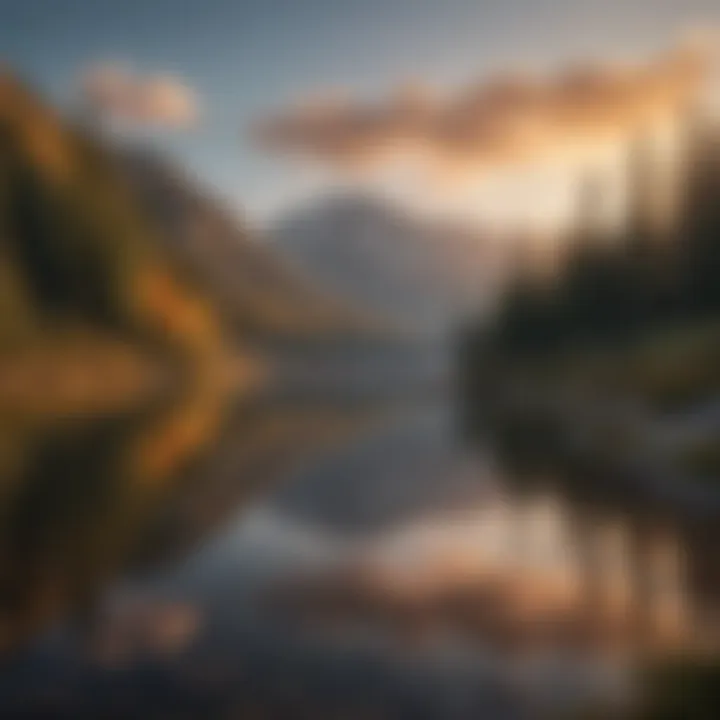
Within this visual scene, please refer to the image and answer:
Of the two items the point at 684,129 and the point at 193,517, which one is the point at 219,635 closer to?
the point at 193,517

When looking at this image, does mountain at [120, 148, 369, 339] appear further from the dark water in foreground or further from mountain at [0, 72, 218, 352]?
the dark water in foreground

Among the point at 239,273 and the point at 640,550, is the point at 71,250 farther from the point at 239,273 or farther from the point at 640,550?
the point at 640,550

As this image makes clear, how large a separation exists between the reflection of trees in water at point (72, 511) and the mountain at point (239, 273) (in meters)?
82.2

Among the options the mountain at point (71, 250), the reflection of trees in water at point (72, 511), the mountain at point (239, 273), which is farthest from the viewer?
the mountain at point (239, 273)

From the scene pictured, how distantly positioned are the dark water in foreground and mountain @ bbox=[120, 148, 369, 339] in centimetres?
9386

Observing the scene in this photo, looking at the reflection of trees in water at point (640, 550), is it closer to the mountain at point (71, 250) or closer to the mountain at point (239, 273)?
the mountain at point (71, 250)

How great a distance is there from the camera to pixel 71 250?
93.3m

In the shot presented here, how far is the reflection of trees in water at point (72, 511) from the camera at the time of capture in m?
10.6

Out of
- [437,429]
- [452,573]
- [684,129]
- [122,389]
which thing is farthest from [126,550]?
[122,389]

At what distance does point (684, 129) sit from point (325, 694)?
135 feet

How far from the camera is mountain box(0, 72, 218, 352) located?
86812 millimetres

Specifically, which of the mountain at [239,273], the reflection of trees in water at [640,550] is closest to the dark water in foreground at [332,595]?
the reflection of trees in water at [640,550]

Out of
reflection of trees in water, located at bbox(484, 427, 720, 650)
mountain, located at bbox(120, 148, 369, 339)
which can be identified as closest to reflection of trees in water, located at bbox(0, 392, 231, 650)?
reflection of trees in water, located at bbox(484, 427, 720, 650)

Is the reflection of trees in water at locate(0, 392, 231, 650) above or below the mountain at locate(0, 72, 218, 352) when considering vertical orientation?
below
